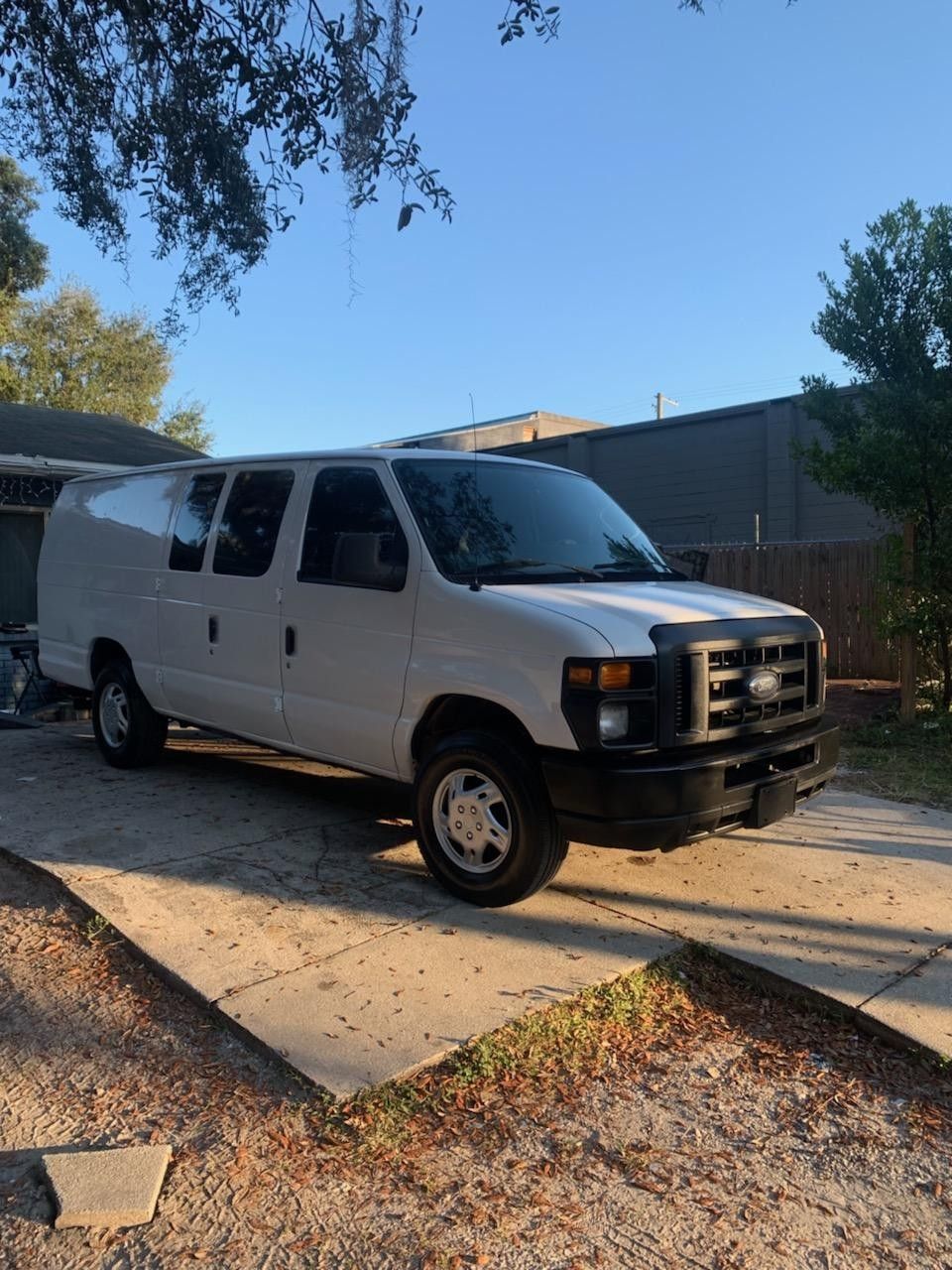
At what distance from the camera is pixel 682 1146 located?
2834mm

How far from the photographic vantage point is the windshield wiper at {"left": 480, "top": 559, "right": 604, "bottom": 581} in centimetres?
455

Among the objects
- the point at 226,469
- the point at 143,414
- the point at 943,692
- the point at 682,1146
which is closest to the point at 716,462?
the point at 943,692

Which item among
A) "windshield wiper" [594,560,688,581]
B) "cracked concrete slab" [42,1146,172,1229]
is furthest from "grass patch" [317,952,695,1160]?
"windshield wiper" [594,560,688,581]

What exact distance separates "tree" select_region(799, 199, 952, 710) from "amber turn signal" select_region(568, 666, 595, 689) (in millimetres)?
5853

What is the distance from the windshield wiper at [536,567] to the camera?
4555 millimetres

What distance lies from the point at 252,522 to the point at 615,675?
2.78 metres

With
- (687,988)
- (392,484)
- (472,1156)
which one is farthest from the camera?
(392,484)

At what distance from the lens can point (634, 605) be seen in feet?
13.5

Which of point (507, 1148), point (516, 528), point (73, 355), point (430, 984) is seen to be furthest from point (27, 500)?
point (73, 355)

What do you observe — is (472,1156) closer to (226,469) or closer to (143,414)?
(226,469)

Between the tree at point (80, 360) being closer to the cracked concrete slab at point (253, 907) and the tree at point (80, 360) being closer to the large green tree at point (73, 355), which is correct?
the large green tree at point (73, 355)

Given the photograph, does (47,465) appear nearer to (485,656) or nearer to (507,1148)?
(485,656)

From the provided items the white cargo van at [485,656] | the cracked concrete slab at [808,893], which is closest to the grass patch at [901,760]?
the cracked concrete slab at [808,893]

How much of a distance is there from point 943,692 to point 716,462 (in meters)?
10.5
